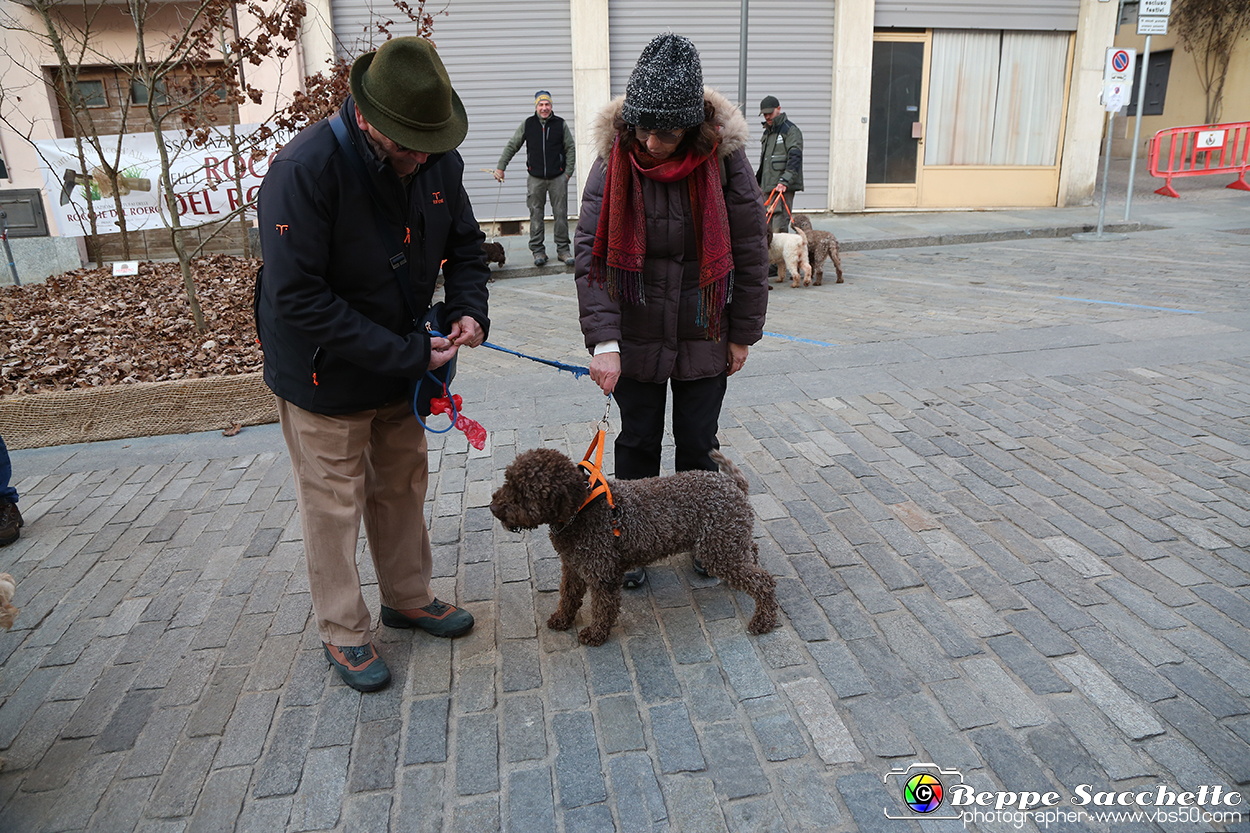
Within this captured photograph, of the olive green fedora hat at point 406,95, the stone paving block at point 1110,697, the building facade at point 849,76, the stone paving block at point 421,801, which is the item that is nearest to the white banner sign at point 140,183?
the building facade at point 849,76

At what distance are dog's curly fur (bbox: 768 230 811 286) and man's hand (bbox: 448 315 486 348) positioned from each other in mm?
7595

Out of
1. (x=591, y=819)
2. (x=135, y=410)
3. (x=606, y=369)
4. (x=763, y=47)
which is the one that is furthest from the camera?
(x=763, y=47)

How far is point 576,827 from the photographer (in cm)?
247

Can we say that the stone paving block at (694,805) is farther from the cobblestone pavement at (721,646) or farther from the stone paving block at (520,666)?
the stone paving block at (520,666)

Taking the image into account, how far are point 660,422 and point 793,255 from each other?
23.1 ft

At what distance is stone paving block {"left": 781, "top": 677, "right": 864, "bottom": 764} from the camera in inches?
106

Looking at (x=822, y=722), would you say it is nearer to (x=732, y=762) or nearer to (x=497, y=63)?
(x=732, y=762)

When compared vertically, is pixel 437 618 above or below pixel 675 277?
below

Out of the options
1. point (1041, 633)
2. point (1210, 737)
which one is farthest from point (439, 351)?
point (1210, 737)

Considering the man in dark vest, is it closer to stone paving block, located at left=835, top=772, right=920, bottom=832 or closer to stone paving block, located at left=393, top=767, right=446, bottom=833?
stone paving block, located at left=393, top=767, right=446, bottom=833

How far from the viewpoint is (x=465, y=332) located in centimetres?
310

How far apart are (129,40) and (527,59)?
6.55 m

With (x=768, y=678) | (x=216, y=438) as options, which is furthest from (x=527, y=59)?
(x=768, y=678)

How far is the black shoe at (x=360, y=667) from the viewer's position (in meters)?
3.07
